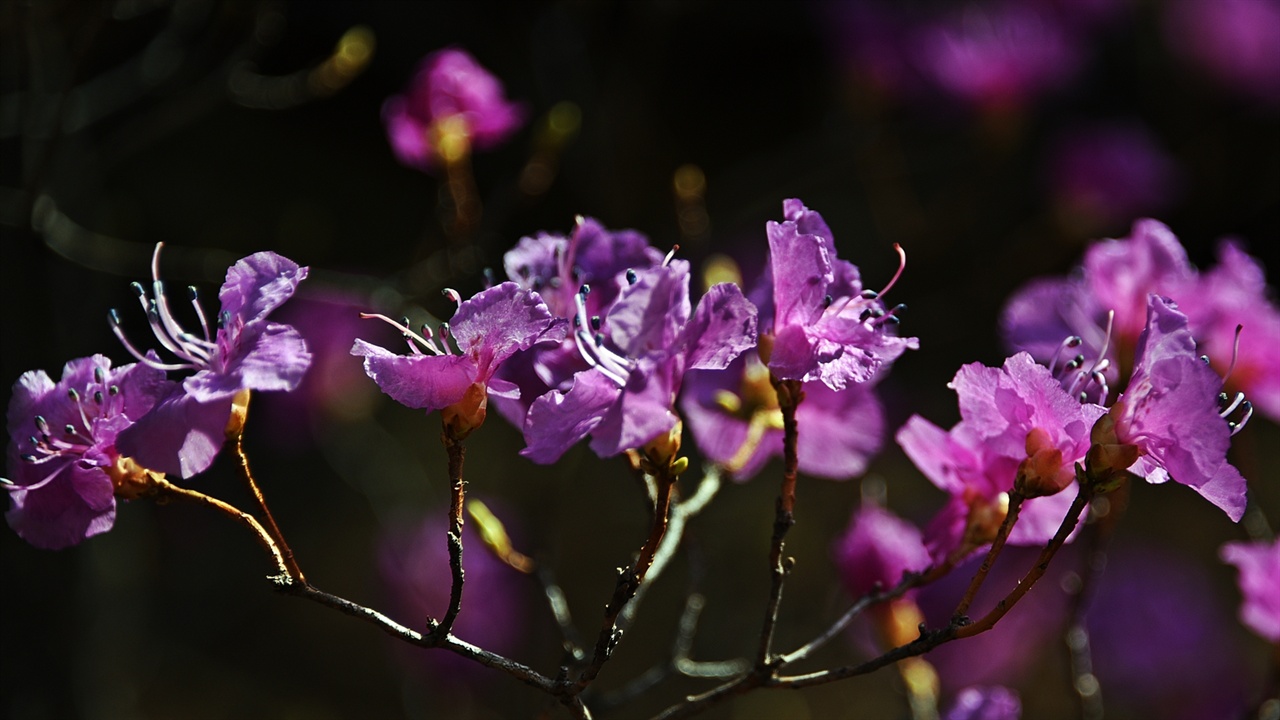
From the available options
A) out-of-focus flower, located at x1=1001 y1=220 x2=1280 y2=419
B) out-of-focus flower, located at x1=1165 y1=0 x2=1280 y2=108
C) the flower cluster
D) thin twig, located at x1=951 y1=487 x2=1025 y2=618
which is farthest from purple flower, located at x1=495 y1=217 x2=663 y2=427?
out-of-focus flower, located at x1=1165 y1=0 x2=1280 y2=108

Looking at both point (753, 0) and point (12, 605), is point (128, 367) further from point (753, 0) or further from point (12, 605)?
point (753, 0)

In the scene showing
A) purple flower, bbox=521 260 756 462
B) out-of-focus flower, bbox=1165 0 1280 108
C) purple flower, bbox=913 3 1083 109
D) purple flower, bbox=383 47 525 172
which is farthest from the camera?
out-of-focus flower, bbox=1165 0 1280 108

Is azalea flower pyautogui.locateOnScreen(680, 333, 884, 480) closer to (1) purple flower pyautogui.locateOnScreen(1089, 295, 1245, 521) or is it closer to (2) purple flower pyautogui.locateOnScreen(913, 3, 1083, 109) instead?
(1) purple flower pyautogui.locateOnScreen(1089, 295, 1245, 521)

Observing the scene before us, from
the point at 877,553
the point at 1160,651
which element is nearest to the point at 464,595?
the point at 877,553

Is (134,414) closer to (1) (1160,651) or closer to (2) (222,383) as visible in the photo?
(2) (222,383)

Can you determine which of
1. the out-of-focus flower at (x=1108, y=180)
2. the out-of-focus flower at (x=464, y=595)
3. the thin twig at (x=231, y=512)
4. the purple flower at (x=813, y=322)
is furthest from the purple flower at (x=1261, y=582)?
the out-of-focus flower at (x=1108, y=180)
